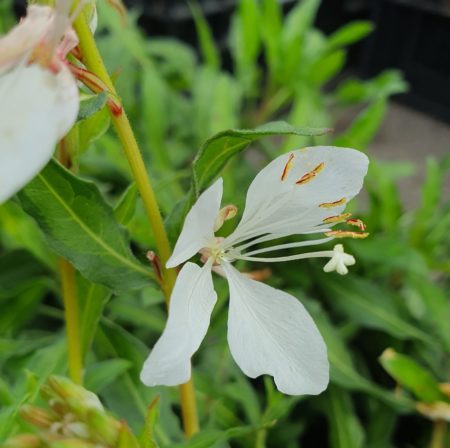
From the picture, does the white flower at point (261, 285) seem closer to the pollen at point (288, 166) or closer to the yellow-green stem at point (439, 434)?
the pollen at point (288, 166)

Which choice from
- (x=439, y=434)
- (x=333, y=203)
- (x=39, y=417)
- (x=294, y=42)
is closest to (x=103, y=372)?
(x=39, y=417)

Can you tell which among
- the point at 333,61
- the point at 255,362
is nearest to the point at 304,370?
the point at 255,362

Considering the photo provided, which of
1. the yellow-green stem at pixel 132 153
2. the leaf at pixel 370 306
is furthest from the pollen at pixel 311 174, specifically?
the leaf at pixel 370 306

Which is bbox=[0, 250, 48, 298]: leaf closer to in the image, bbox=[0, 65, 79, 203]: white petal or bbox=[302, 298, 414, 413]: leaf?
bbox=[302, 298, 414, 413]: leaf

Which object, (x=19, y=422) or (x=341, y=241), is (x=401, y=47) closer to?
(x=341, y=241)

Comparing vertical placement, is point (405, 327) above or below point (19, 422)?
below

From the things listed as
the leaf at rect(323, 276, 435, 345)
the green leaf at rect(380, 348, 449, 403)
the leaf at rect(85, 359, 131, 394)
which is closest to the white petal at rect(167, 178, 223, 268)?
the leaf at rect(85, 359, 131, 394)

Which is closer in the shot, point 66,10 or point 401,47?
point 66,10

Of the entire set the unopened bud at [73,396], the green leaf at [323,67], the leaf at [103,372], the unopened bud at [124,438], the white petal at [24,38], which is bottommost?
the green leaf at [323,67]
